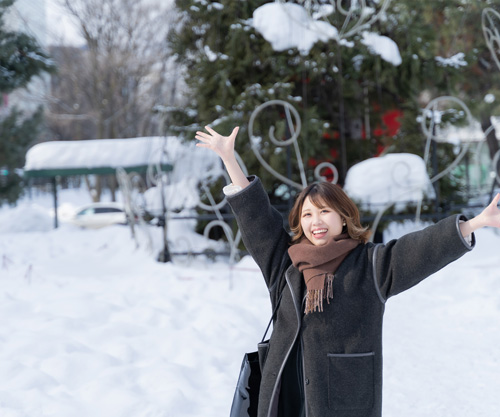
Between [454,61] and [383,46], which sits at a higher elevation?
[383,46]

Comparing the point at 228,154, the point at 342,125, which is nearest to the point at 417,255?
the point at 228,154

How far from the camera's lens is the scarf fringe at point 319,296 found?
1.90 metres

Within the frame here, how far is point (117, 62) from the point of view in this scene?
20.4 meters

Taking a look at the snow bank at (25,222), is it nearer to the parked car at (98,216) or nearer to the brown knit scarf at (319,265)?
the parked car at (98,216)

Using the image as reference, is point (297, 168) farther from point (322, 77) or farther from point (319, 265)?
point (319, 265)

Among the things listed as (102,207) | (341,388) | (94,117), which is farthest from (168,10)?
(341,388)

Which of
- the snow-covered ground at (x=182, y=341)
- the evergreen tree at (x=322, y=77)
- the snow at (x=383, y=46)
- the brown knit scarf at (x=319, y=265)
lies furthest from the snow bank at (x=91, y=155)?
the brown knit scarf at (x=319, y=265)

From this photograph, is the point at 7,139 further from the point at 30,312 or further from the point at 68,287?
the point at 30,312

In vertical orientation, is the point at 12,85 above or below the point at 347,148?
above

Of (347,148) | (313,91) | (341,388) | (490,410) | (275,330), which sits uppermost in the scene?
(313,91)

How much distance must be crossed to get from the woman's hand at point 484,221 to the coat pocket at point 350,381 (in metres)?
0.54

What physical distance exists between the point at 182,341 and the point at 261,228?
7.71ft

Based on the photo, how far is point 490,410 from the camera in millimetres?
3180

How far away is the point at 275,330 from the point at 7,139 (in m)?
12.2
